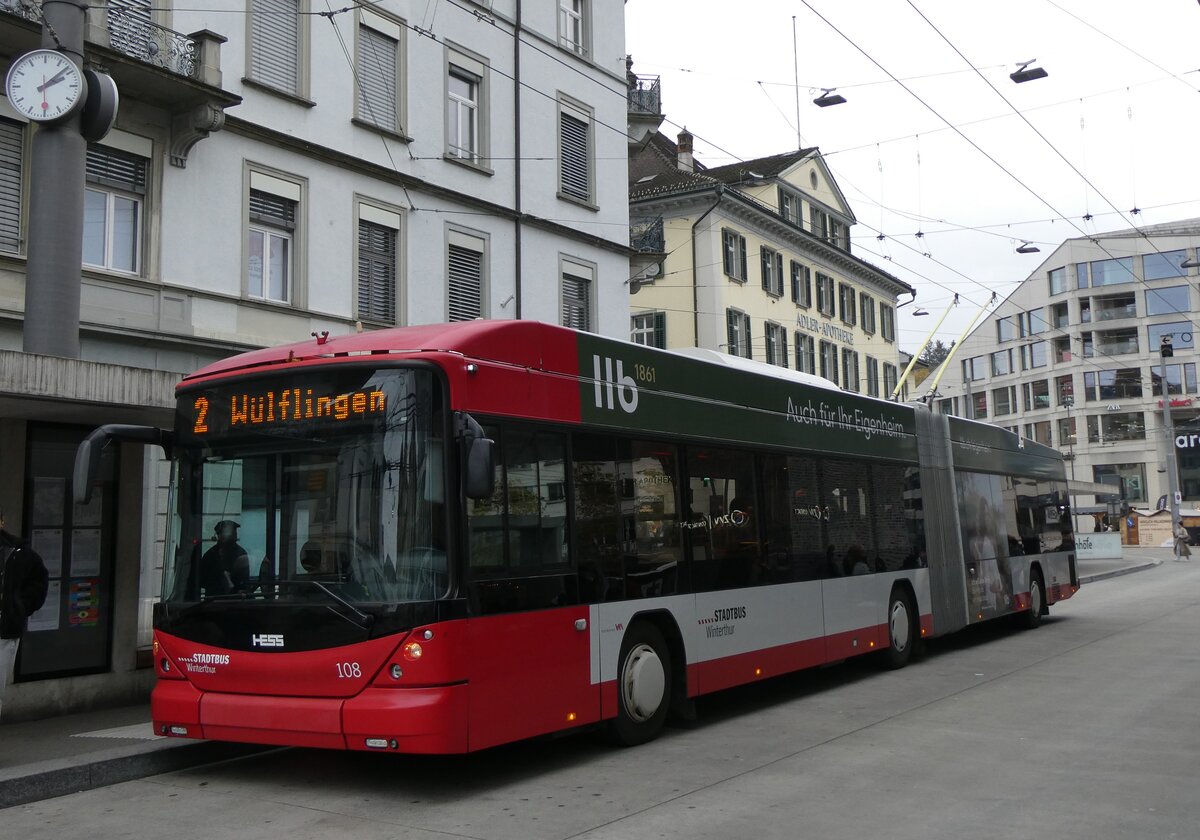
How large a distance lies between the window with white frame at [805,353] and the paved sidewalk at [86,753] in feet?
116

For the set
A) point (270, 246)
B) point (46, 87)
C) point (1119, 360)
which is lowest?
point (46, 87)

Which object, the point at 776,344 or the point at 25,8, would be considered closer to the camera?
the point at 25,8

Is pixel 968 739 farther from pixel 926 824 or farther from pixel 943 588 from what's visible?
pixel 943 588

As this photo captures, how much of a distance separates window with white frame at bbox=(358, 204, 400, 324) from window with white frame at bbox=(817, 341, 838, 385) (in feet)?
94.8

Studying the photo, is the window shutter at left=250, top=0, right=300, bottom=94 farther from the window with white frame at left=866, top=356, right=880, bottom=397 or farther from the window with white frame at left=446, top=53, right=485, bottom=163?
the window with white frame at left=866, top=356, right=880, bottom=397

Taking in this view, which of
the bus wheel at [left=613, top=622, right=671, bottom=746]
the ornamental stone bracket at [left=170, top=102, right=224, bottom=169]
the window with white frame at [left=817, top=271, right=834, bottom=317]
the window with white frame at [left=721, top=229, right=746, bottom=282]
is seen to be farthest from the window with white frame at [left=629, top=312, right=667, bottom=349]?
the bus wheel at [left=613, top=622, right=671, bottom=746]

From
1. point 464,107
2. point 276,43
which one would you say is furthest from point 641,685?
point 464,107

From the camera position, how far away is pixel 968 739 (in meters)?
9.45

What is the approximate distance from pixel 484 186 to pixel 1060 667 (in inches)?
498

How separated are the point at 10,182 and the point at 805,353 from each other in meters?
33.9

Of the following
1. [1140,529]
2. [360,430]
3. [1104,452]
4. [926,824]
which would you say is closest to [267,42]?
[360,430]

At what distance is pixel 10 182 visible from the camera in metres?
14.0

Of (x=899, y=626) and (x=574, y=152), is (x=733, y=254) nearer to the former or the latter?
(x=574, y=152)

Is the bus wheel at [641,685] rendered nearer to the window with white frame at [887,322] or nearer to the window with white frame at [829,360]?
the window with white frame at [829,360]
